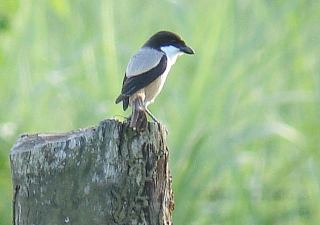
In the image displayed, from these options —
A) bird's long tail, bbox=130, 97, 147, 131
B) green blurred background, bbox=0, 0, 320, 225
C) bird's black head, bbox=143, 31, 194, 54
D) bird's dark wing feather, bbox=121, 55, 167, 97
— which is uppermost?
green blurred background, bbox=0, 0, 320, 225

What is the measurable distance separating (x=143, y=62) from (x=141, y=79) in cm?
12

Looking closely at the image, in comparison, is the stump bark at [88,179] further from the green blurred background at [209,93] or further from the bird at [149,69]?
the green blurred background at [209,93]

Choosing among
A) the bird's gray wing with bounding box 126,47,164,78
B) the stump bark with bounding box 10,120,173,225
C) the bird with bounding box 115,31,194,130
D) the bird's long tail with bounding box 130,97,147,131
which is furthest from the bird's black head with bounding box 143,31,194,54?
the stump bark with bounding box 10,120,173,225

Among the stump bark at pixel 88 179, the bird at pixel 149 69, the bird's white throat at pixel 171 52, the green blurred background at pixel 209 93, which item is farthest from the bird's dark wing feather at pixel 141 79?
the green blurred background at pixel 209 93

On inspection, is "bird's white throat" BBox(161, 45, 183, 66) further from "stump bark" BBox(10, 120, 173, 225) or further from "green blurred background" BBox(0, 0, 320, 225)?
"green blurred background" BBox(0, 0, 320, 225)

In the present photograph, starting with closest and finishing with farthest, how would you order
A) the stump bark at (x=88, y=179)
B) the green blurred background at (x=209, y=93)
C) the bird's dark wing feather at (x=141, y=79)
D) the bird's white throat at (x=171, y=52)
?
the stump bark at (x=88, y=179) → the bird's dark wing feather at (x=141, y=79) → the bird's white throat at (x=171, y=52) → the green blurred background at (x=209, y=93)

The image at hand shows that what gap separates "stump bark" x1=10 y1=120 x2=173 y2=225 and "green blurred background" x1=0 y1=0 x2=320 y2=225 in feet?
10.0

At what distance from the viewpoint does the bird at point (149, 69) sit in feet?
13.0

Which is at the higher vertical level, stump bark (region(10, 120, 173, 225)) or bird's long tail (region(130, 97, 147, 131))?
bird's long tail (region(130, 97, 147, 131))

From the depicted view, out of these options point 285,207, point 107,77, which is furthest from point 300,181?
point 107,77

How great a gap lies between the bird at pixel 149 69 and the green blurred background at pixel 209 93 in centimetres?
171

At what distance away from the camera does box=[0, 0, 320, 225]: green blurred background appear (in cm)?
612

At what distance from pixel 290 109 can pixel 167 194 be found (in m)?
3.85

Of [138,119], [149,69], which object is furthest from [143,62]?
[138,119]
